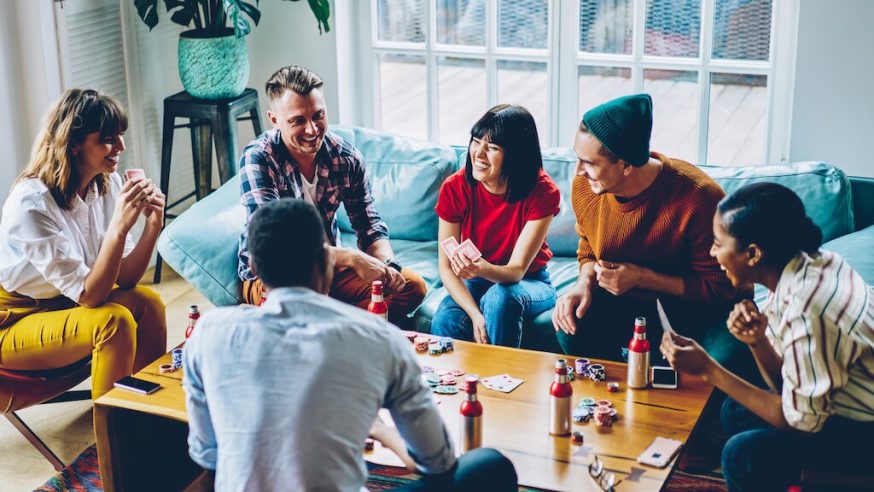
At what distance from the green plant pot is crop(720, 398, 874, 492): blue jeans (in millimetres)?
2654

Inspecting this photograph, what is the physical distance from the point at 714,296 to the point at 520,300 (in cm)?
59

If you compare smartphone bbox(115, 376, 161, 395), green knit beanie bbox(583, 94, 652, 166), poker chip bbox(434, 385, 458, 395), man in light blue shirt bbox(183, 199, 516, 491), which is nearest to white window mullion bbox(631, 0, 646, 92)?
green knit beanie bbox(583, 94, 652, 166)

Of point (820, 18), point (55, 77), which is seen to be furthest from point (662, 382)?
point (55, 77)

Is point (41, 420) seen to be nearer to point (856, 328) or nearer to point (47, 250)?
point (47, 250)

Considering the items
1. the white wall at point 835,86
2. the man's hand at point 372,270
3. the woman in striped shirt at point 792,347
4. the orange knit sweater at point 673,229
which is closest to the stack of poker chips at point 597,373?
the woman in striped shirt at point 792,347

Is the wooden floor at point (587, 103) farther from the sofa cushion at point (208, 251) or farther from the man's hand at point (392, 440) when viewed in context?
the man's hand at point (392, 440)

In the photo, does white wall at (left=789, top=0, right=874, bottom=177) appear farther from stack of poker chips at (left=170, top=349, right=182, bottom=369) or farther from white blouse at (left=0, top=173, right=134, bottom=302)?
white blouse at (left=0, top=173, right=134, bottom=302)

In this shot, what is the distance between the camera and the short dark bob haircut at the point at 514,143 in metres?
3.28

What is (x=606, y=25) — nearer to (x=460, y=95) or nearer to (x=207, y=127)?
(x=460, y=95)

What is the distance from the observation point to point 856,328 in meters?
2.26

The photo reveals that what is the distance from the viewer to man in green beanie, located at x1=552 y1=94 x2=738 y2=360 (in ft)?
9.95

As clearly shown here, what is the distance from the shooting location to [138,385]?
111 inches

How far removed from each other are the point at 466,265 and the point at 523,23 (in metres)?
1.46

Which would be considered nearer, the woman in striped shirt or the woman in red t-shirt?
the woman in striped shirt
